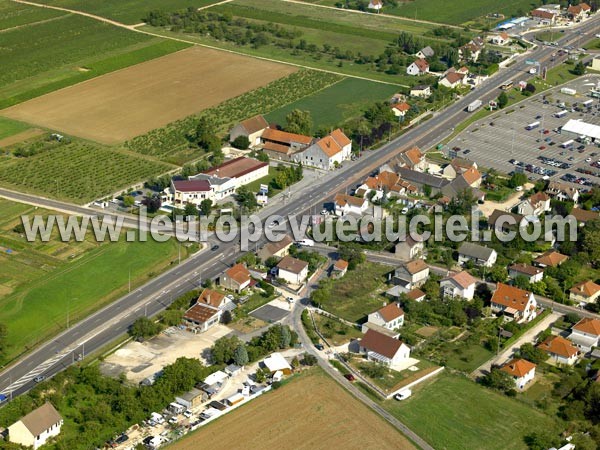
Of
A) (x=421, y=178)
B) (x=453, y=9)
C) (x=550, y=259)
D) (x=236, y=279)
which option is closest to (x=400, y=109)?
(x=421, y=178)

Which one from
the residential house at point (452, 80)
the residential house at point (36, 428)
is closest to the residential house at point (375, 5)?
the residential house at point (452, 80)

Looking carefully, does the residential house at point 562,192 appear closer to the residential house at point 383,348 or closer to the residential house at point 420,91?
the residential house at point 420,91

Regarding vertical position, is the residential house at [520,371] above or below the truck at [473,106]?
above

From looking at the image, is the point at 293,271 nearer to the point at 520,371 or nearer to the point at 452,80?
the point at 520,371

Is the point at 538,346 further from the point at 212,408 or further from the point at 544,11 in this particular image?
the point at 544,11

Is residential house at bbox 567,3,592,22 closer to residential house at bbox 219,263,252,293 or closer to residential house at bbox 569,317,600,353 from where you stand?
residential house at bbox 569,317,600,353

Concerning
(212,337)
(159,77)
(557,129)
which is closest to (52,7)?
(159,77)
